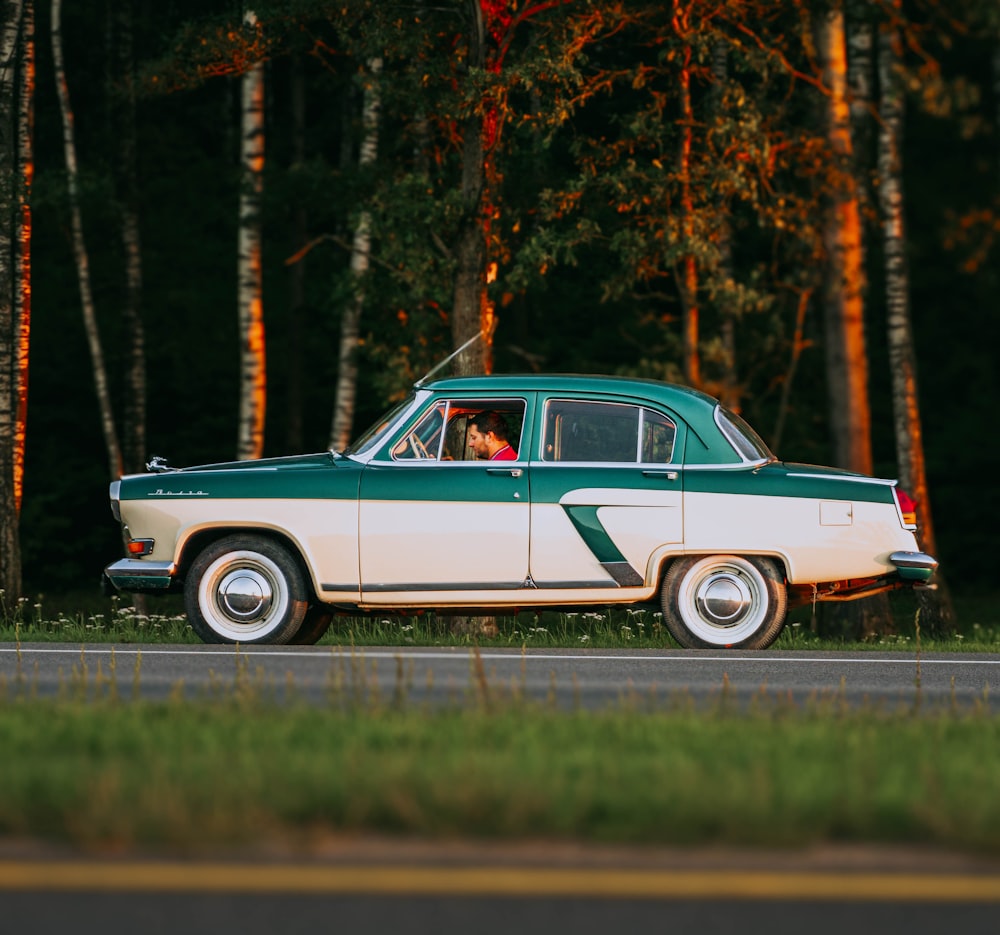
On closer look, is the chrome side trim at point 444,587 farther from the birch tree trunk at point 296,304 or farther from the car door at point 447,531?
the birch tree trunk at point 296,304

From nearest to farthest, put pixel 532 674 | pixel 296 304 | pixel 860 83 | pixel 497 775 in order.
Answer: pixel 497 775 < pixel 532 674 < pixel 860 83 < pixel 296 304

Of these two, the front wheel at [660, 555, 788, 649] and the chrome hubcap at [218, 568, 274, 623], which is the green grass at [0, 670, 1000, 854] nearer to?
the front wheel at [660, 555, 788, 649]

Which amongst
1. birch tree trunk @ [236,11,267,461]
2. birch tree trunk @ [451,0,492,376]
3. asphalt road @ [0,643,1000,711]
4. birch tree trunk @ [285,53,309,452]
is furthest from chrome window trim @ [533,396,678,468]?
birch tree trunk @ [285,53,309,452]

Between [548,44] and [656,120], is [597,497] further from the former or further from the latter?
[656,120]

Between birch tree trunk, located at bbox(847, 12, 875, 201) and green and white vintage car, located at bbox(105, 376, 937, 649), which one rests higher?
birch tree trunk, located at bbox(847, 12, 875, 201)

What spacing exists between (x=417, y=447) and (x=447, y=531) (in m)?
0.67

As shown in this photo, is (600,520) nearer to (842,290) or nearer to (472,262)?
(472,262)

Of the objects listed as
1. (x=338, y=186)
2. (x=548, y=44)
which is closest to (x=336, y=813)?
(x=548, y=44)

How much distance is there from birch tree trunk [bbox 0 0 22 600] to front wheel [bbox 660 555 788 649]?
9.80 meters

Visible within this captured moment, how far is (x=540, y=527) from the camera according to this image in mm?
12648

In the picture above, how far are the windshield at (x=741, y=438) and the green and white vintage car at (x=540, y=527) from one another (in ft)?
0.05

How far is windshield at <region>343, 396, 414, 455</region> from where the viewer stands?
1298cm

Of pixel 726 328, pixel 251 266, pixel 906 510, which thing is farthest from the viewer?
pixel 726 328

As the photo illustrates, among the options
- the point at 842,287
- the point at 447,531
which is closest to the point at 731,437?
the point at 447,531
